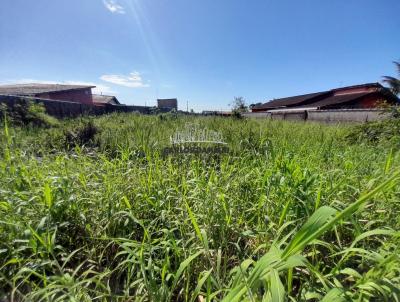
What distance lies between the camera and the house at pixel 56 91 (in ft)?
53.5

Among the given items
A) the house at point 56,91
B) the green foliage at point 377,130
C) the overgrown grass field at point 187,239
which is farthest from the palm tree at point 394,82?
the house at point 56,91

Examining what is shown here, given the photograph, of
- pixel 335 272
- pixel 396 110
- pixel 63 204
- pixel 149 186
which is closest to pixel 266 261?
pixel 335 272

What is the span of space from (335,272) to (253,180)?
827 mm

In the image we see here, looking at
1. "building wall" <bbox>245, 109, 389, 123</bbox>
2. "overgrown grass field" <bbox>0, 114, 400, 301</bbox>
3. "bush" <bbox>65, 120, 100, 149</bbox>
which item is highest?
"building wall" <bbox>245, 109, 389, 123</bbox>

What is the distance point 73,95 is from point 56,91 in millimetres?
2284

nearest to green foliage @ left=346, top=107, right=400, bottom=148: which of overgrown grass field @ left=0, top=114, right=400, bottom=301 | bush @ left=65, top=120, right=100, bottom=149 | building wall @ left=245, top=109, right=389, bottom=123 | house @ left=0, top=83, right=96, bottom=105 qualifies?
building wall @ left=245, top=109, right=389, bottom=123

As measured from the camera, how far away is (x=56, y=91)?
1730cm

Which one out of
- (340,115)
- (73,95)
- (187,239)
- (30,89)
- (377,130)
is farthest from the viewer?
(73,95)

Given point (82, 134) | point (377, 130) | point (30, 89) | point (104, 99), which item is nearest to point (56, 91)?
point (30, 89)

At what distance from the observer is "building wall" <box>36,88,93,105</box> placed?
17128 mm

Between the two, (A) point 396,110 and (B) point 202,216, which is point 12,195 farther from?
(A) point 396,110

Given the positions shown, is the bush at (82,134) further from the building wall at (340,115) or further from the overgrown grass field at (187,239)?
the building wall at (340,115)

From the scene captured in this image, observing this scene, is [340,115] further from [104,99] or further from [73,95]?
[104,99]

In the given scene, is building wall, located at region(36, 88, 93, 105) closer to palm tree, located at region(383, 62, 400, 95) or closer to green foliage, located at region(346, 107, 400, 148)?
green foliage, located at region(346, 107, 400, 148)
